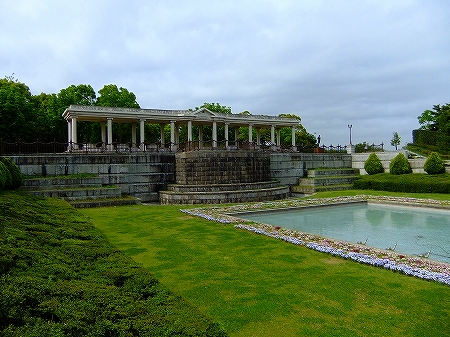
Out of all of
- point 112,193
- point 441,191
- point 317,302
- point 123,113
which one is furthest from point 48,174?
point 441,191

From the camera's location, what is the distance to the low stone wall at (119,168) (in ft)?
64.3

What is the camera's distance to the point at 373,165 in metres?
30.2

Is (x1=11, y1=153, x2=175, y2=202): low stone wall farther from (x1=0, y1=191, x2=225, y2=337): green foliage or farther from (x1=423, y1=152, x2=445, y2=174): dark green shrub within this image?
(x1=423, y1=152, x2=445, y2=174): dark green shrub

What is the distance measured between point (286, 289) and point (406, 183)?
70.8 ft

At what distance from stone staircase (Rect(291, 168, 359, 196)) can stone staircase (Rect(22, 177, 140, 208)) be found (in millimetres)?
13366

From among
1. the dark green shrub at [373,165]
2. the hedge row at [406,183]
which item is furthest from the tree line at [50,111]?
the hedge row at [406,183]

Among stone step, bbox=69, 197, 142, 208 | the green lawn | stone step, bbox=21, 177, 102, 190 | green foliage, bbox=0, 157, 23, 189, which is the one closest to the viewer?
the green lawn

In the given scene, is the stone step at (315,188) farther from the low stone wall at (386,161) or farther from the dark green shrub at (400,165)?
the low stone wall at (386,161)

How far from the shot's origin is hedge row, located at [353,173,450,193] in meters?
23.2

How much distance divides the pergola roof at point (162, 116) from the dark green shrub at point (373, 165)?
13920 millimetres

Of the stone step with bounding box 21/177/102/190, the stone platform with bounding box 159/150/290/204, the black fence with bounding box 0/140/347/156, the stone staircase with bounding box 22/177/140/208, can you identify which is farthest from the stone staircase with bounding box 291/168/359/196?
the stone step with bounding box 21/177/102/190

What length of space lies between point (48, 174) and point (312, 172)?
20.0 meters

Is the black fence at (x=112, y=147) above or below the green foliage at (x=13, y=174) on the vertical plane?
above

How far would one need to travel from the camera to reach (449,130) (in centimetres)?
4144
